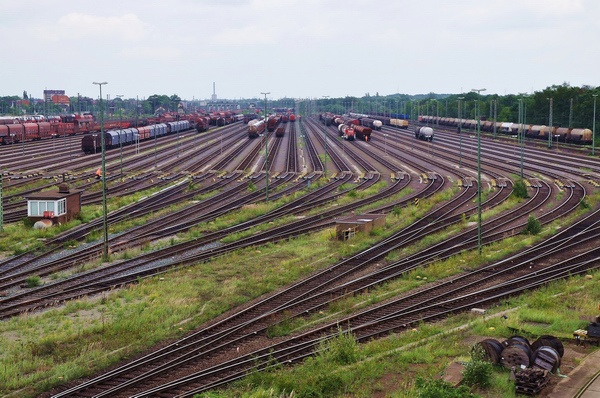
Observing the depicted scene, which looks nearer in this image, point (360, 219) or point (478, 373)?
point (478, 373)

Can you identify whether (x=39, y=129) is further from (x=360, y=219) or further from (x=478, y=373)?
(x=478, y=373)

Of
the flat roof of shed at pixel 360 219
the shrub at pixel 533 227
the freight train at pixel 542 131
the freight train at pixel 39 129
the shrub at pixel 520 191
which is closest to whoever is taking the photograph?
the shrub at pixel 533 227

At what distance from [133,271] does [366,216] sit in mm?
14686

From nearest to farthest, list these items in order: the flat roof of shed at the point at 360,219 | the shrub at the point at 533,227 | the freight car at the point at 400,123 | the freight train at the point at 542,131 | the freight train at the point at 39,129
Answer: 1. the shrub at the point at 533,227
2. the flat roof of shed at the point at 360,219
3. the freight train at the point at 542,131
4. the freight train at the point at 39,129
5. the freight car at the point at 400,123

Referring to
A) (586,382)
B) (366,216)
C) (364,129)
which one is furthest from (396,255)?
(364,129)

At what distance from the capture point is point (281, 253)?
1344 inches

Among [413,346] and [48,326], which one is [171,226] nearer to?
[48,326]

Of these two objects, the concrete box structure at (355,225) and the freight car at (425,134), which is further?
the freight car at (425,134)

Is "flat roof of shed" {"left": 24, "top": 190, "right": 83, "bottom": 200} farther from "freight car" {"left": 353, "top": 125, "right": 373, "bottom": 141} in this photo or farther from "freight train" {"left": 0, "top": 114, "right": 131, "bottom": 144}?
Answer: "freight car" {"left": 353, "top": 125, "right": 373, "bottom": 141}

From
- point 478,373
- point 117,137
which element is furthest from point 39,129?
point 478,373

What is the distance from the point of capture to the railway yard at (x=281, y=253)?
66.0ft

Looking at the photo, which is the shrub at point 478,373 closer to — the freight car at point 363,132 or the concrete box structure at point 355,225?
the concrete box structure at point 355,225

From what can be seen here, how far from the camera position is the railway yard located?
66.0ft

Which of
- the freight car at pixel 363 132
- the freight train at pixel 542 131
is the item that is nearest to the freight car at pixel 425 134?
the freight train at pixel 542 131
